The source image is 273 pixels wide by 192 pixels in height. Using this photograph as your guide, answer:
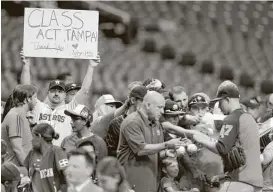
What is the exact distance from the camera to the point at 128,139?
5176 millimetres

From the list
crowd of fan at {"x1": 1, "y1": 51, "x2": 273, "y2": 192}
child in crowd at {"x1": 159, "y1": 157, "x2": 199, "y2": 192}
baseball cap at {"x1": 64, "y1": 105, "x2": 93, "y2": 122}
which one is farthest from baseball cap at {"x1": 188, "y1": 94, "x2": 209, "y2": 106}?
baseball cap at {"x1": 64, "y1": 105, "x2": 93, "y2": 122}

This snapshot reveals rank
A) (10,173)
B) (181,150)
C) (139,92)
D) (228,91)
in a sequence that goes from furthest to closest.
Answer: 1. (139,92)
2. (181,150)
3. (228,91)
4. (10,173)

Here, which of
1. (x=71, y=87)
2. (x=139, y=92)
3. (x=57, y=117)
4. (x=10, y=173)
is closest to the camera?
(x=10, y=173)

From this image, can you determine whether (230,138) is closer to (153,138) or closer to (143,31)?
(153,138)

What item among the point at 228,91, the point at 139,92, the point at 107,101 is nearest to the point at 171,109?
the point at 139,92

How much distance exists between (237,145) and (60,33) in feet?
6.01

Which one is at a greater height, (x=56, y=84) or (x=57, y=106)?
(x=56, y=84)


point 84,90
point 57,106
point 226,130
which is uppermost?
point 84,90

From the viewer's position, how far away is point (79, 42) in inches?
240

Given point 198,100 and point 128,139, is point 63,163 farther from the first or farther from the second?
point 198,100

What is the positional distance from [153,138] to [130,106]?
0.35 m

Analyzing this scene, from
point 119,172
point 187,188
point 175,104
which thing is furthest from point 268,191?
point 119,172

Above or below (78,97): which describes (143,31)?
above

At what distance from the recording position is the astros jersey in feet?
16.3
